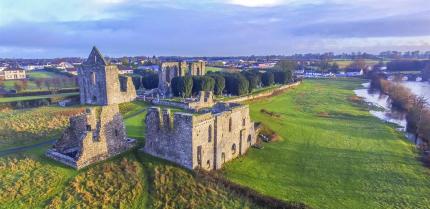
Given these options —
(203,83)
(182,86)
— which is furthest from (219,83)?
(182,86)

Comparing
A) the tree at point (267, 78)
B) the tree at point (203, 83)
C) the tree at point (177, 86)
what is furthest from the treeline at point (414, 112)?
the tree at point (177, 86)

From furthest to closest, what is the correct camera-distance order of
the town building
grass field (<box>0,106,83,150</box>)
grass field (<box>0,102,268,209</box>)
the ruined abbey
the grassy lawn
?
1. the town building
2. the ruined abbey
3. grass field (<box>0,106,83,150</box>)
4. the grassy lawn
5. grass field (<box>0,102,268,209</box>)

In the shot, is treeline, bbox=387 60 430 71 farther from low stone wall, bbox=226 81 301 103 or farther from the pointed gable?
the pointed gable

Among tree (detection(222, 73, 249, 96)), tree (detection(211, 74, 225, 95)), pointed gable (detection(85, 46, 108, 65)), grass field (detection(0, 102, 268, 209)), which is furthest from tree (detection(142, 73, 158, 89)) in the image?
grass field (detection(0, 102, 268, 209))

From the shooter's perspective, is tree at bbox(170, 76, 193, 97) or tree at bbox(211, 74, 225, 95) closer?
tree at bbox(170, 76, 193, 97)

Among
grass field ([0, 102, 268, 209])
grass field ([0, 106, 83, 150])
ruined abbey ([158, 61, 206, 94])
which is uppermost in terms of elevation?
ruined abbey ([158, 61, 206, 94])

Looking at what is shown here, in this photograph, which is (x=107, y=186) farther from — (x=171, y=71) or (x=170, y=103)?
(x=171, y=71)
